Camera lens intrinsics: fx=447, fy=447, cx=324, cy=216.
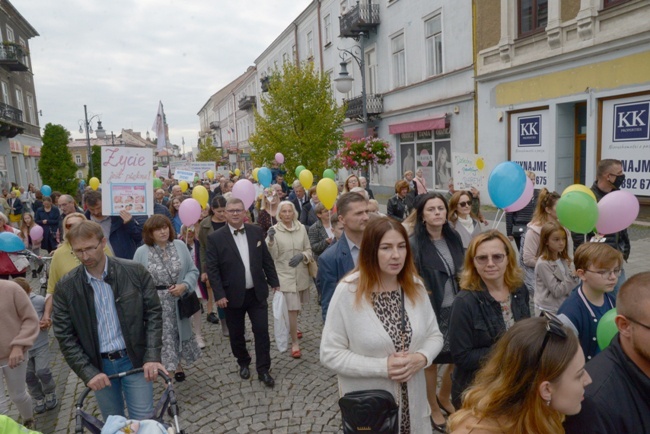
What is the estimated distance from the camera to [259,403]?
420 cm

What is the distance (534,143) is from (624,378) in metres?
13.1

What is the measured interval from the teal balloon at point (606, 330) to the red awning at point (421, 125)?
50.0 feet

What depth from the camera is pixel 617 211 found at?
4.12 meters

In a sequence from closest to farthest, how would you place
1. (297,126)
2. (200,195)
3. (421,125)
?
(200,195) → (297,126) → (421,125)

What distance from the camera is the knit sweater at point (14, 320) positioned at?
134 inches

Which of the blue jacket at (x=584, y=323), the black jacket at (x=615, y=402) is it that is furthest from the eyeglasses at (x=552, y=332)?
the blue jacket at (x=584, y=323)

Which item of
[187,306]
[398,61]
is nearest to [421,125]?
[398,61]

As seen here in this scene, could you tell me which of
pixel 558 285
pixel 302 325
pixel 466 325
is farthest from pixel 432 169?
pixel 466 325

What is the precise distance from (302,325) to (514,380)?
4.85 metres

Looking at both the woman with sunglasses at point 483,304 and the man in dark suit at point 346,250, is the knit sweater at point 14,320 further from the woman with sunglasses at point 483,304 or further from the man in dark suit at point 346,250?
the woman with sunglasses at point 483,304

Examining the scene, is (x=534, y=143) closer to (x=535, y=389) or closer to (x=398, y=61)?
(x=398, y=61)

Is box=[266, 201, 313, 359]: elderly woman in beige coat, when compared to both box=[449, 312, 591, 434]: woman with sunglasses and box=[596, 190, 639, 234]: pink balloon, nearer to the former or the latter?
box=[596, 190, 639, 234]: pink balloon

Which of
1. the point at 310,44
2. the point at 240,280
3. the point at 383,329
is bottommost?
the point at 240,280

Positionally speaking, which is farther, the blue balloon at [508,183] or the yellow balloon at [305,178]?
the yellow balloon at [305,178]
